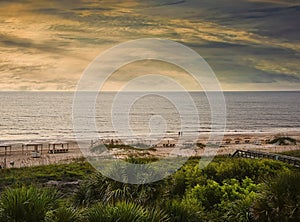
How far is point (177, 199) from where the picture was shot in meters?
16.5

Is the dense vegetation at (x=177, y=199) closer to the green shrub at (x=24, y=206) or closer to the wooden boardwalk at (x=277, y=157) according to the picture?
the green shrub at (x=24, y=206)

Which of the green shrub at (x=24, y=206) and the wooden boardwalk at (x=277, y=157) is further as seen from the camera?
the wooden boardwalk at (x=277, y=157)

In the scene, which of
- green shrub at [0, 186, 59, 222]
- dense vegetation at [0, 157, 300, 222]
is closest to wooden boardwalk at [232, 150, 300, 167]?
dense vegetation at [0, 157, 300, 222]

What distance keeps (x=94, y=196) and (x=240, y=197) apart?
588 centimetres

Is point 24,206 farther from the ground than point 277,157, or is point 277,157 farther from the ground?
point 24,206

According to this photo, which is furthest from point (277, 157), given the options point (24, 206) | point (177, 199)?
point (24, 206)

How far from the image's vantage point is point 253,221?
45.5 ft

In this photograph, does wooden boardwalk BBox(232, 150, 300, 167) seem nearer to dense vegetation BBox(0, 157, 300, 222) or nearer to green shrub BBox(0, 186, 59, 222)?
dense vegetation BBox(0, 157, 300, 222)

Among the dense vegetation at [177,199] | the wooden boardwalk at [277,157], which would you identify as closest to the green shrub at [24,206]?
the dense vegetation at [177,199]

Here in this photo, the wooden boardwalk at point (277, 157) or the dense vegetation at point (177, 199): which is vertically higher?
the dense vegetation at point (177, 199)

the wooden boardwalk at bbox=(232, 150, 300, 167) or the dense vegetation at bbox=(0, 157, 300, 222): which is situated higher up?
the dense vegetation at bbox=(0, 157, 300, 222)

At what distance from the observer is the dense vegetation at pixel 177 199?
1184cm

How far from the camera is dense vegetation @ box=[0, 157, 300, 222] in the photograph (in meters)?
11.8

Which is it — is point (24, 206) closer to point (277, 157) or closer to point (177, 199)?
point (177, 199)
